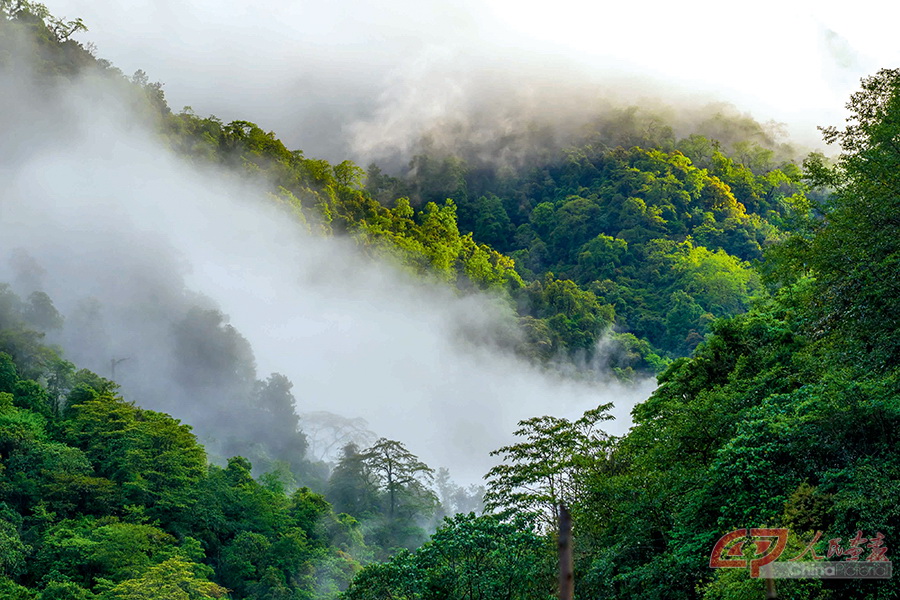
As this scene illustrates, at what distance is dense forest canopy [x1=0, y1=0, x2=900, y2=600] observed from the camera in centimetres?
1645

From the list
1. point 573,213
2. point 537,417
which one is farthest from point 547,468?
point 573,213

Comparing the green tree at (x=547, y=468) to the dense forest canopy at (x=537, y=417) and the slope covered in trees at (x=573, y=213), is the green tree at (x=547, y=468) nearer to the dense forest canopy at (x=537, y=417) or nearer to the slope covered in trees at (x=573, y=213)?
the dense forest canopy at (x=537, y=417)

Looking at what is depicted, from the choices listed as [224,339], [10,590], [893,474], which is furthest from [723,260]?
[893,474]

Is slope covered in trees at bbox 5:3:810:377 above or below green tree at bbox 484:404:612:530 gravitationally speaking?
above

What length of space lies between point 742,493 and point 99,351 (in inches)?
2025

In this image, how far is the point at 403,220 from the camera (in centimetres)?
9656

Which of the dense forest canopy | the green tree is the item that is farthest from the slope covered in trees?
the green tree

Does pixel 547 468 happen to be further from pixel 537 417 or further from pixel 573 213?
pixel 573 213

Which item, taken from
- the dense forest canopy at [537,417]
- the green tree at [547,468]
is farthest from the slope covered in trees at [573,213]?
the green tree at [547,468]

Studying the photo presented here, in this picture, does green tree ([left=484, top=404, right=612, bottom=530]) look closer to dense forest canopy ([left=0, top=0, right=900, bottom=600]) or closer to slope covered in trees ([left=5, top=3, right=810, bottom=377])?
dense forest canopy ([left=0, top=0, right=900, bottom=600])

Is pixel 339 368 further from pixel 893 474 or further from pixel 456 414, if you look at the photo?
pixel 893 474

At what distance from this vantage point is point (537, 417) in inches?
1503

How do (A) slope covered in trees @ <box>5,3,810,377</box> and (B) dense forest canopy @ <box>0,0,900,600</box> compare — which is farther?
(A) slope covered in trees @ <box>5,3,810,377</box>

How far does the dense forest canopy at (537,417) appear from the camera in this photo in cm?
1645
